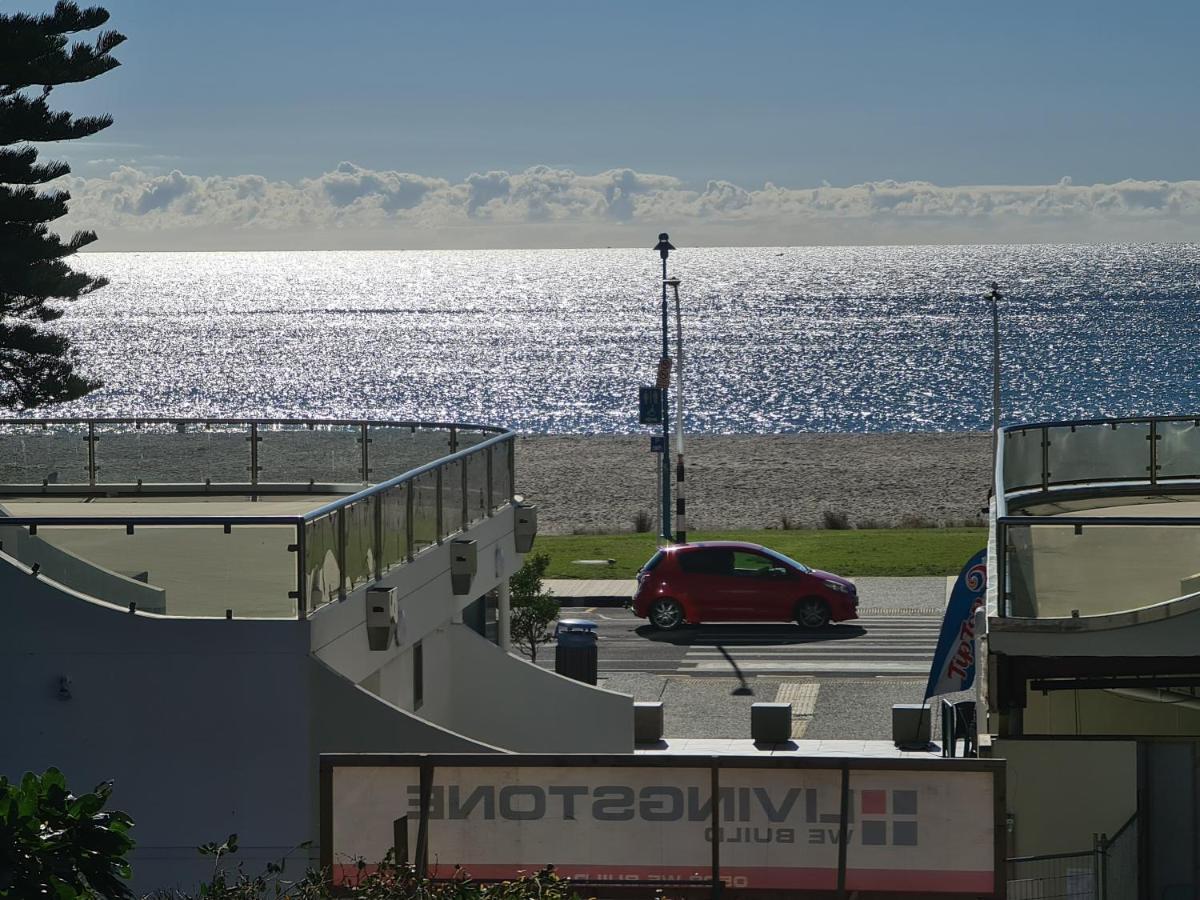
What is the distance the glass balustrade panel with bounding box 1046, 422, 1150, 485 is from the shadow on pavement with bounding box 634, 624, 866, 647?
29.4ft

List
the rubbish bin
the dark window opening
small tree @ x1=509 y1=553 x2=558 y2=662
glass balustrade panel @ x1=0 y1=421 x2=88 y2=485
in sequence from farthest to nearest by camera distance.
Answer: small tree @ x1=509 y1=553 x2=558 y2=662
the rubbish bin
glass balustrade panel @ x1=0 y1=421 x2=88 y2=485
the dark window opening

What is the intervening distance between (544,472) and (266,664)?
50.4 metres

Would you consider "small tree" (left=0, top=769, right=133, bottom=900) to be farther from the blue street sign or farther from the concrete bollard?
the blue street sign

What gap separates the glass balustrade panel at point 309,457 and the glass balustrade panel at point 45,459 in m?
1.93

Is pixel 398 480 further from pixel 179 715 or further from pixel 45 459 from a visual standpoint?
pixel 45 459

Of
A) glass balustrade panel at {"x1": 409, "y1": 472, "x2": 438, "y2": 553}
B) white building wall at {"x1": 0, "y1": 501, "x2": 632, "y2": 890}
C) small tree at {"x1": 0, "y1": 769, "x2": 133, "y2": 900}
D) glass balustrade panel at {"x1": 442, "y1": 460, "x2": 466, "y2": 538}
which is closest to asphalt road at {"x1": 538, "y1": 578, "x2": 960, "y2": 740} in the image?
glass balustrade panel at {"x1": 442, "y1": 460, "x2": 466, "y2": 538}

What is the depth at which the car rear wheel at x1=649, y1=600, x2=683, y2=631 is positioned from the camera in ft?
84.9

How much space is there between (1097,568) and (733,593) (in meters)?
15.5

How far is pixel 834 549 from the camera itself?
34.5 meters

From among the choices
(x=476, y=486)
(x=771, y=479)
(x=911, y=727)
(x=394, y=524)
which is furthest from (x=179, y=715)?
(x=771, y=479)

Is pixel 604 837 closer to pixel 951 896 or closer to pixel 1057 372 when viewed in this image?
pixel 951 896

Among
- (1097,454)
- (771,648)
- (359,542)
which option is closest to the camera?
(359,542)

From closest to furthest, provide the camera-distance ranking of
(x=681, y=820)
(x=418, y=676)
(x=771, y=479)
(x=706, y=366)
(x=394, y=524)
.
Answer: (x=681, y=820) < (x=394, y=524) < (x=418, y=676) < (x=771, y=479) < (x=706, y=366)

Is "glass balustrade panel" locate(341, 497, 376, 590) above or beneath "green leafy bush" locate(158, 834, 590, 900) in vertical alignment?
above
